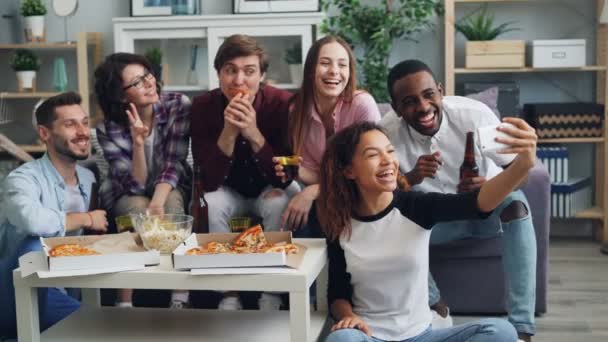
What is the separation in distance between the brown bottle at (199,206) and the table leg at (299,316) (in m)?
0.99

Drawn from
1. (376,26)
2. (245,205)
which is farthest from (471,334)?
(376,26)

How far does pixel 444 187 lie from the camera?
289 cm

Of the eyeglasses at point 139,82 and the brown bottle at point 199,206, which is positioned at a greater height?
the eyeglasses at point 139,82

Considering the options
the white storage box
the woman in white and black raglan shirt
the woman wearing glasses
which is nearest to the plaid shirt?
the woman wearing glasses

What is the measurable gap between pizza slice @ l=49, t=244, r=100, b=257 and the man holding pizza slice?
709 millimetres

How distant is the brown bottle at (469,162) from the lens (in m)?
2.80

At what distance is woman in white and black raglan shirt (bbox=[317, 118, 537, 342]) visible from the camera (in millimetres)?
2154

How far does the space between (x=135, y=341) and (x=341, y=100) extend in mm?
1126

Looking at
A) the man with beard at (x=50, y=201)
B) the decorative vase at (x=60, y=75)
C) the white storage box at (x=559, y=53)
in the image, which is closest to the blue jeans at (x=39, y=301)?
the man with beard at (x=50, y=201)

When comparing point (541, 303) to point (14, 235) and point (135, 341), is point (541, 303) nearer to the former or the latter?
point (135, 341)

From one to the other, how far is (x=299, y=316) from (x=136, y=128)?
1.19 m

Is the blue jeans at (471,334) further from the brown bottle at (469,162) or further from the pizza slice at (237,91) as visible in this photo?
the pizza slice at (237,91)

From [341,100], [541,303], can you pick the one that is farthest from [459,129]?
[541,303]

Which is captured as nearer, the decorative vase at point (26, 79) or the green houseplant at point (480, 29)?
the green houseplant at point (480, 29)
